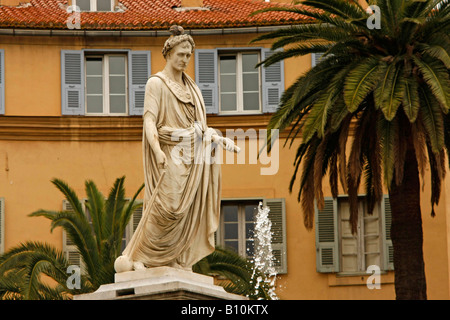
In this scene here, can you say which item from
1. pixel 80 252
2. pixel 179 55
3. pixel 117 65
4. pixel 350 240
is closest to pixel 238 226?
pixel 350 240

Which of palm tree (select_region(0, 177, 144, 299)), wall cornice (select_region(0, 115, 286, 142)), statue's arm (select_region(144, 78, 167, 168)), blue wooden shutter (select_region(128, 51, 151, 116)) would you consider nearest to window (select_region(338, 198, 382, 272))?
wall cornice (select_region(0, 115, 286, 142))

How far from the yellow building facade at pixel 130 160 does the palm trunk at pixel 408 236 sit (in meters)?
7.79

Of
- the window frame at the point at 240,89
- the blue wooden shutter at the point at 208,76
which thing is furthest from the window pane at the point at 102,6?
the window frame at the point at 240,89

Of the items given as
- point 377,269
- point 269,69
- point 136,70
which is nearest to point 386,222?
point 377,269

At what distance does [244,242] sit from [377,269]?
3.30m

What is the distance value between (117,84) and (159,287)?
21.2 m

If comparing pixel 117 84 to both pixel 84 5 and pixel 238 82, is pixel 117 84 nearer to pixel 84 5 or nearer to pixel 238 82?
pixel 84 5

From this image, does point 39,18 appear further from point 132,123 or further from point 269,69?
point 269,69

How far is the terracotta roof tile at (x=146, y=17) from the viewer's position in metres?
38.6

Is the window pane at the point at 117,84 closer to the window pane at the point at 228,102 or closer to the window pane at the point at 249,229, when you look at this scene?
the window pane at the point at 228,102

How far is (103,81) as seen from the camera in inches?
1529

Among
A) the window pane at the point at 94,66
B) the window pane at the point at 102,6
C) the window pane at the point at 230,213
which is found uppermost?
the window pane at the point at 102,6

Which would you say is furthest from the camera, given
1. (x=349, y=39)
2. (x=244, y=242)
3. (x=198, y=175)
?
(x=244, y=242)

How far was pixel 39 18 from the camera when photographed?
38.7 meters
